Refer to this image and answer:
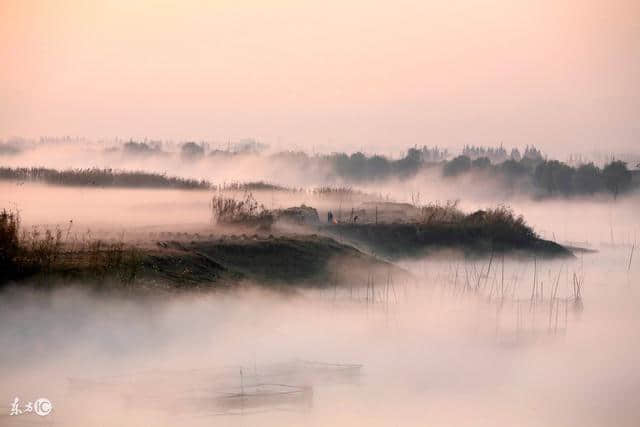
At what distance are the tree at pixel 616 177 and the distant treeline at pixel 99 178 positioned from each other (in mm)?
4242

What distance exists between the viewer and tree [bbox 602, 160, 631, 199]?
12164 mm

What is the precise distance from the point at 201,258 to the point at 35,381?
1900mm

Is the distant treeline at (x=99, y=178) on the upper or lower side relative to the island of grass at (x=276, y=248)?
upper

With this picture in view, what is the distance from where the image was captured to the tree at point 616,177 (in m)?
12.2

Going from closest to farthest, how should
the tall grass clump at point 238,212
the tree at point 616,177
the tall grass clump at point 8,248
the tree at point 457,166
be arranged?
the tall grass clump at point 8,248 < the tall grass clump at point 238,212 < the tree at point 616,177 < the tree at point 457,166

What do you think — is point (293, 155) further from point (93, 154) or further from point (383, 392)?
point (383, 392)

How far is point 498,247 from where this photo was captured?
1175 cm

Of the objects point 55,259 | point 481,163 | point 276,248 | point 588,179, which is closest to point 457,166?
point 481,163

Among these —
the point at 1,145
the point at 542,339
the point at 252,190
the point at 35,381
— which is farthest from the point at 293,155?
the point at 35,381

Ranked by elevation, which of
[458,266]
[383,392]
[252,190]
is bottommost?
[383,392]

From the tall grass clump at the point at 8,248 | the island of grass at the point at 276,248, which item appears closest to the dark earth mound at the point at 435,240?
the island of grass at the point at 276,248

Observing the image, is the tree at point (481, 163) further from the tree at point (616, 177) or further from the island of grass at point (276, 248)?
the tree at point (616, 177)

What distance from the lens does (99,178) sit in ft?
39.1

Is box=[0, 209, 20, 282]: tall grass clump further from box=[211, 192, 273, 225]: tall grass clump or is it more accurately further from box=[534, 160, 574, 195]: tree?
box=[534, 160, 574, 195]: tree
